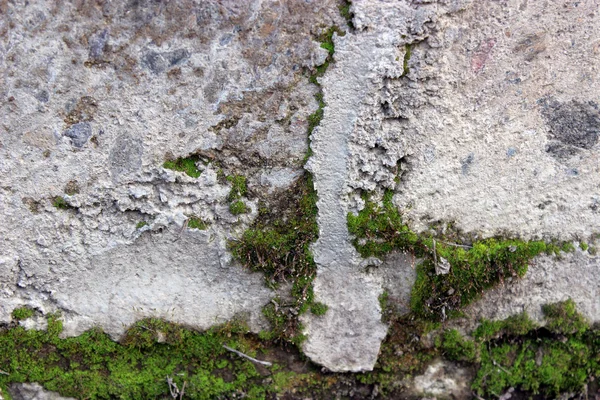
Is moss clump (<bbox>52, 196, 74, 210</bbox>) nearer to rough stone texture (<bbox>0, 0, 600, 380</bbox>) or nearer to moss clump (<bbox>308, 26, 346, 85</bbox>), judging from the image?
rough stone texture (<bbox>0, 0, 600, 380</bbox>)

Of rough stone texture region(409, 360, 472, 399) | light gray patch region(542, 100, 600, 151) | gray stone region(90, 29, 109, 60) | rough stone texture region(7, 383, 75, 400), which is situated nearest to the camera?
gray stone region(90, 29, 109, 60)

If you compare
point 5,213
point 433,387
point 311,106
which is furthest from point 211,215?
point 433,387

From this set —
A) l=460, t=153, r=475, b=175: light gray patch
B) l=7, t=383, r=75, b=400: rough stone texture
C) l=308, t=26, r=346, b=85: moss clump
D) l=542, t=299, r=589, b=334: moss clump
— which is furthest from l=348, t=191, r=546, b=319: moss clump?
l=7, t=383, r=75, b=400: rough stone texture

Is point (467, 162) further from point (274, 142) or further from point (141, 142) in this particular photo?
point (141, 142)

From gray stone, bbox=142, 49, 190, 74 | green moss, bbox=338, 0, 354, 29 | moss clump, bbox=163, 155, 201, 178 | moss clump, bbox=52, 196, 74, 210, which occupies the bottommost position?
moss clump, bbox=52, 196, 74, 210

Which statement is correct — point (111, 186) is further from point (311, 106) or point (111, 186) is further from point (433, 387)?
point (433, 387)

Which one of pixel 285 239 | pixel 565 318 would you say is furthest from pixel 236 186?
pixel 565 318

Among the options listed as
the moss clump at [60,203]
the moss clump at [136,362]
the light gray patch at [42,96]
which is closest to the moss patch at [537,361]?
the moss clump at [136,362]

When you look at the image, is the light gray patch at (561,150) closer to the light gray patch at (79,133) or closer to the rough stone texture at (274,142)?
the rough stone texture at (274,142)
